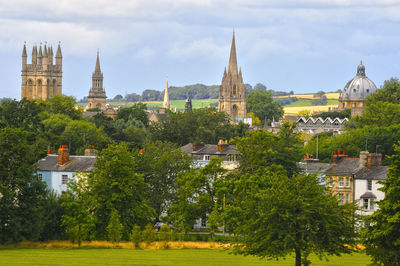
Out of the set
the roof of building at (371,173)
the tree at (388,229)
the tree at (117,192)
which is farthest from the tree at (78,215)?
the roof of building at (371,173)

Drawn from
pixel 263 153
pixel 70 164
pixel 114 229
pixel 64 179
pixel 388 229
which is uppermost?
pixel 263 153

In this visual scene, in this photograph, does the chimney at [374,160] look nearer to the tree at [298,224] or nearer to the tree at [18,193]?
the tree at [18,193]

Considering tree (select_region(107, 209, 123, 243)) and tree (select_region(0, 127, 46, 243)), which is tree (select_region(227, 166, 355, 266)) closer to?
tree (select_region(107, 209, 123, 243))

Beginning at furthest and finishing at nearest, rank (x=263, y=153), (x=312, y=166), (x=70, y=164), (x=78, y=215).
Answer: (x=312, y=166), (x=70, y=164), (x=263, y=153), (x=78, y=215)

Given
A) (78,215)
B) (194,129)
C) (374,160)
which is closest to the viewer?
(78,215)

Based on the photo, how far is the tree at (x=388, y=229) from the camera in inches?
1852

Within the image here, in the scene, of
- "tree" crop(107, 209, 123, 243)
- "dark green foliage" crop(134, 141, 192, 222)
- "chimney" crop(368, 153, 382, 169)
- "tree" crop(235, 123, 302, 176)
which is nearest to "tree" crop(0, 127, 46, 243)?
"tree" crop(107, 209, 123, 243)

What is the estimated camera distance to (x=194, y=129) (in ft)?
447

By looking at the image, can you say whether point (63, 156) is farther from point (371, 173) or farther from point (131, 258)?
point (131, 258)

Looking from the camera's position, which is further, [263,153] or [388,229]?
[263,153]

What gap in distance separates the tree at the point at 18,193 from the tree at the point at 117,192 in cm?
362

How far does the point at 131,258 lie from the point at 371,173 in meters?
26.9

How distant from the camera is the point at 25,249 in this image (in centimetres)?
6028

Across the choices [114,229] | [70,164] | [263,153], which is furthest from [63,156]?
[114,229]
